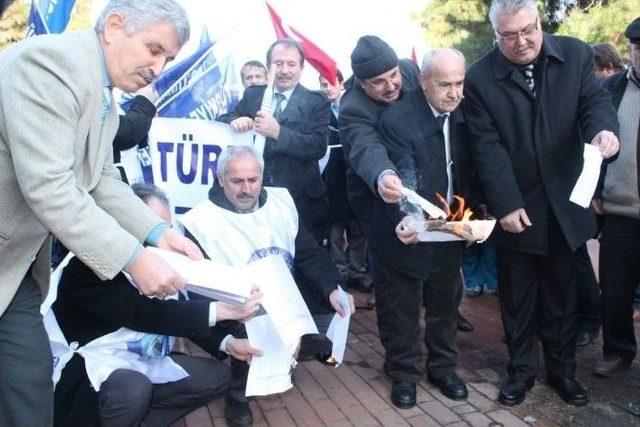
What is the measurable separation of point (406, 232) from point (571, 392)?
1357mm

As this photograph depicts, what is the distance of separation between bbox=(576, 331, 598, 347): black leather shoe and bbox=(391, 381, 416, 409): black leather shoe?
58.0 inches

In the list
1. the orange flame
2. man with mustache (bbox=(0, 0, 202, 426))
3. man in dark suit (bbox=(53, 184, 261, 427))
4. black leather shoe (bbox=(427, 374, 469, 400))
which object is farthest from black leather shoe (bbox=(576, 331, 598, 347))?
man with mustache (bbox=(0, 0, 202, 426))

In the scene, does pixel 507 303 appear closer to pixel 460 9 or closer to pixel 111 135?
pixel 111 135

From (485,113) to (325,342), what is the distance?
1.53m

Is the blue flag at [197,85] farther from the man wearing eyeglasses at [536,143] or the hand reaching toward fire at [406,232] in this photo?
the hand reaching toward fire at [406,232]

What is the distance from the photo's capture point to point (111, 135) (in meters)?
2.20

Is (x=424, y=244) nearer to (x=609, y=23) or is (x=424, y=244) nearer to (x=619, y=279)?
(x=619, y=279)

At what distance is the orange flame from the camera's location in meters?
2.99

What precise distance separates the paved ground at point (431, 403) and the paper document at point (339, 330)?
0.36m

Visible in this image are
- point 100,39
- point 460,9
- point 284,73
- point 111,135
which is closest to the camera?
point 100,39

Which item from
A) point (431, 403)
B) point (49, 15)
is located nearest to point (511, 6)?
point (431, 403)

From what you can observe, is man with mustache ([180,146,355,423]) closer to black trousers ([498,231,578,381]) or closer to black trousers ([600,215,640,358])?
black trousers ([498,231,578,381])

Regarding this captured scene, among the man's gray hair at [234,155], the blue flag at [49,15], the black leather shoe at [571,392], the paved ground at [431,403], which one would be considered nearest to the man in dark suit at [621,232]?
the paved ground at [431,403]

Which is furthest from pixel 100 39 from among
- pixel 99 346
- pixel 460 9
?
pixel 460 9
